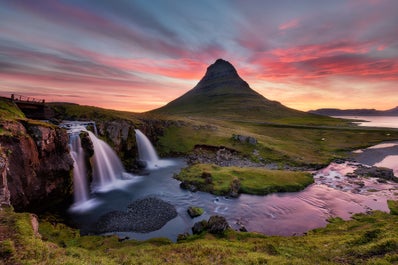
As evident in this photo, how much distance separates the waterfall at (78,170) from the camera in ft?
124

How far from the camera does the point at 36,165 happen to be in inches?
1217

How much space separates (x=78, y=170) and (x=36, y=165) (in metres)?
9.50

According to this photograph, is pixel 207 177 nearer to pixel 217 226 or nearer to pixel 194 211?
pixel 194 211

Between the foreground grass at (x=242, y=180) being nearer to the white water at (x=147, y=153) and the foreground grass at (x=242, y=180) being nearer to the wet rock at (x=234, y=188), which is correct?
the wet rock at (x=234, y=188)

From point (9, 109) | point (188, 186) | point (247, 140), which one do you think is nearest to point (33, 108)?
point (9, 109)

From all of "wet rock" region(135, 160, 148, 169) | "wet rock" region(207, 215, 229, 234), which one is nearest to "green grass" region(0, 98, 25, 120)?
"wet rock" region(135, 160, 148, 169)

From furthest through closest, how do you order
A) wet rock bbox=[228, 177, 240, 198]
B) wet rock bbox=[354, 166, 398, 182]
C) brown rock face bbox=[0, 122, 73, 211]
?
1. wet rock bbox=[354, 166, 398, 182]
2. wet rock bbox=[228, 177, 240, 198]
3. brown rock face bbox=[0, 122, 73, 211]

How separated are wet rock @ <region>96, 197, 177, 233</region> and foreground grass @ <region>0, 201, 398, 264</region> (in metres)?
3.39

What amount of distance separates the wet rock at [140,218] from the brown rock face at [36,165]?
9.12 meters

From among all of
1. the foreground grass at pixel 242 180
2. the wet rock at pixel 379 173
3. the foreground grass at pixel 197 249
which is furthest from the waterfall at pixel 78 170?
the wet rock at pixel 379 173

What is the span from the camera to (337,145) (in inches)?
4122

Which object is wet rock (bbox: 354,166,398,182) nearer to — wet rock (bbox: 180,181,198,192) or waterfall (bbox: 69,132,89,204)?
wet rock (bbox: 180,181,198,192)

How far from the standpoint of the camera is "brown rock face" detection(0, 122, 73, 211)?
27.1 m

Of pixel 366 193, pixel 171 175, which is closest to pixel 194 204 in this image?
pixel 171 175
